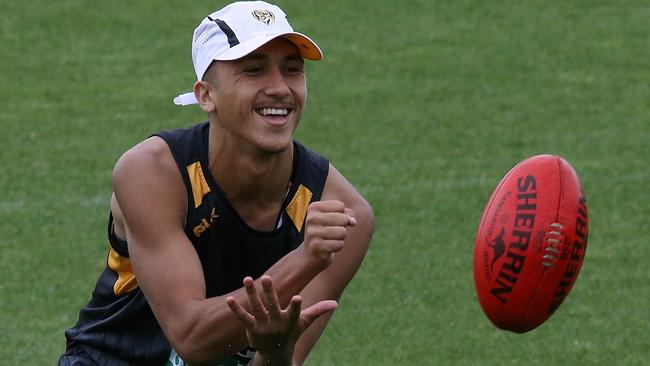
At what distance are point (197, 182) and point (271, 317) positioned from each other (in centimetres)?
73

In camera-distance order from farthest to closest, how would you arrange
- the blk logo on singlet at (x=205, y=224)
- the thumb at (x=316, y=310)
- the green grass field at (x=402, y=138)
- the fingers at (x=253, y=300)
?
the green grass field at (x=402, y=138)
the blk logo on singlet at (x=205, y=224)
the thumb at (x=316, y=310)
the fingers at (x=253, y=300)

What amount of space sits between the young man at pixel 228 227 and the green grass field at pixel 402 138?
223cm

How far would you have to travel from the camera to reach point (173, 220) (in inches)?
216

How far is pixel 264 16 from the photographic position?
18.2ft

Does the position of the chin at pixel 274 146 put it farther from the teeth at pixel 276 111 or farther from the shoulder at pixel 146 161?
the shoulder at pixel 146 161

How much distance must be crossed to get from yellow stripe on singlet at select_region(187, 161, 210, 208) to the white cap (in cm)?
25

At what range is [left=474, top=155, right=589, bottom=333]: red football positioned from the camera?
227 inches

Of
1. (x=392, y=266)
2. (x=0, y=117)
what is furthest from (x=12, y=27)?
(x=392, y=266)

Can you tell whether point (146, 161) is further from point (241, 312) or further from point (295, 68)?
point (241, 312)

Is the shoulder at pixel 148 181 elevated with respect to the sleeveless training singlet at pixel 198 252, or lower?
elevated

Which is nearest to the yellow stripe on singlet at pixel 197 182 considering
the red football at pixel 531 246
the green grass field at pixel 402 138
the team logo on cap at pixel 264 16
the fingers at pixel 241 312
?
the team logo on cap at pixel 264 16

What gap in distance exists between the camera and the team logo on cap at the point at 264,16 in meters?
5.52

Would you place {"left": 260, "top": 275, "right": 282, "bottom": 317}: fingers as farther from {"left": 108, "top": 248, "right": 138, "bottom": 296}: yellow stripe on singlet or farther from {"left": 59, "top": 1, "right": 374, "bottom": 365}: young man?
{"left": 108, "top": 248, "right": 138, "bottom": 296}: yellow stripe on singlet

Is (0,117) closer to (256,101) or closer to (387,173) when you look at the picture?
(387,173)
